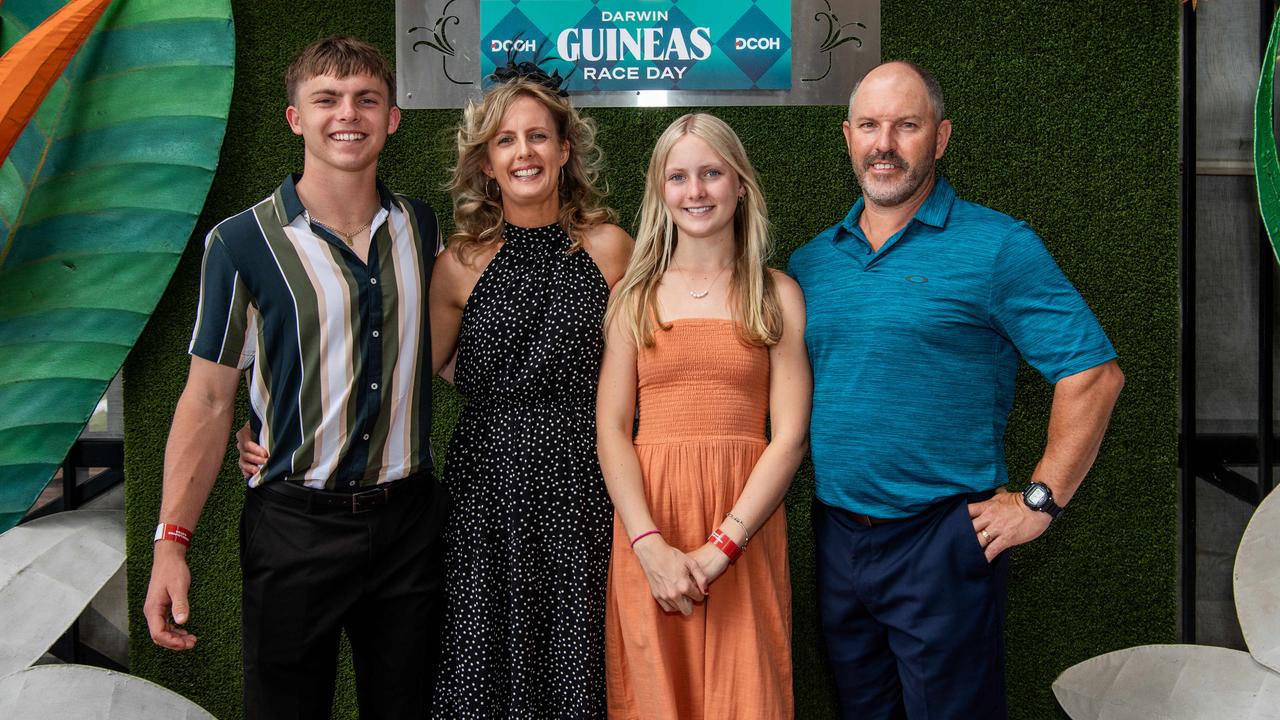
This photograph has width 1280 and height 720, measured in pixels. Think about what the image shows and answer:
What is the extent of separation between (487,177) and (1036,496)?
4.55ft

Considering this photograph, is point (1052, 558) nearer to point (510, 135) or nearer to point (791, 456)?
point (791, 456)

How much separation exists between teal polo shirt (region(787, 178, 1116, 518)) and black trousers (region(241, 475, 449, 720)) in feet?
2.96

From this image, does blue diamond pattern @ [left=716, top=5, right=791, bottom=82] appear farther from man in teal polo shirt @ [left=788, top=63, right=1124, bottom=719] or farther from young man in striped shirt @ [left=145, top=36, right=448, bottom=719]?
young man in striped shirt @ [left=145, top=36, right=448, bottom=719]

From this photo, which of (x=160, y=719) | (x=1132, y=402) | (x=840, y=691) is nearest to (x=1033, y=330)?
(x=840, y=691)

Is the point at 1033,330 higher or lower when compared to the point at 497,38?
lower

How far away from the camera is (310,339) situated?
1.93 metres

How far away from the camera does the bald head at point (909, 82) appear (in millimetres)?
1946

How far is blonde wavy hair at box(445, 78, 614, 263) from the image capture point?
82.0 inches

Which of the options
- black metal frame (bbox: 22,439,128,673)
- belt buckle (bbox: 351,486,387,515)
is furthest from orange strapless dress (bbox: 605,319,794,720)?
black metal frame (bbox: 22,439,128,673)

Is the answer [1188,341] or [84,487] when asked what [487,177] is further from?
[1188,341]

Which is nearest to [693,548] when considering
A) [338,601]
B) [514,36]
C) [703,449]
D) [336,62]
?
[703,449]

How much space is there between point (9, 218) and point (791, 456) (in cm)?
220

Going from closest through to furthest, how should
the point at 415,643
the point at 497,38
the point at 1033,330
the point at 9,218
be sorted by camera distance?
1. the point at 1033,330
2. the point at 415,643
3. the point at 9,218
4. the point at 497,38

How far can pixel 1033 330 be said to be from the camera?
187 centimetres
